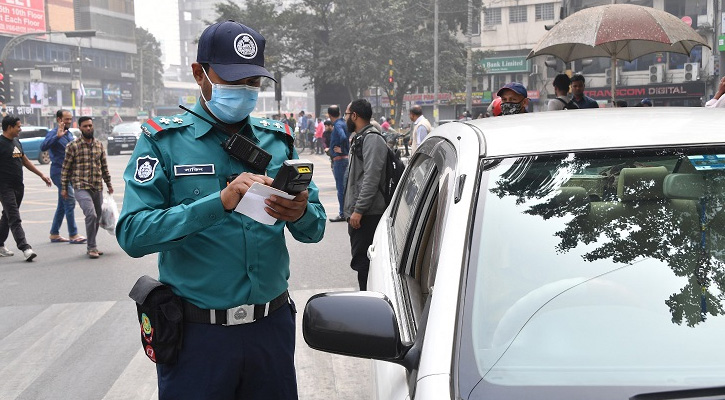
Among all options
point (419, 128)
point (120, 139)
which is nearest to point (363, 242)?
point (419, 128)

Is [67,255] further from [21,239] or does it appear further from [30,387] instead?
[30,387]

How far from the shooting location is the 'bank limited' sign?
6456cm

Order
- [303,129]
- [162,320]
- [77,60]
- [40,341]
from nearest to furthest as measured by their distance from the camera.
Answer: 1. [162,320]
2. [40,341]
3. [303,129]
4. [77,60]

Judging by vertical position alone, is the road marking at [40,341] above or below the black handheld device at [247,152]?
below

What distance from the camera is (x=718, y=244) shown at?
2338 mm

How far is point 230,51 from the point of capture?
2.91m

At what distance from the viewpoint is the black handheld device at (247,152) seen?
9.25 feet

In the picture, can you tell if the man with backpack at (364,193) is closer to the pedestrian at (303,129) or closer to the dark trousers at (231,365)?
the dark trousers at (231,365)

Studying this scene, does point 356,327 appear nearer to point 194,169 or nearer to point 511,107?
point 194,169

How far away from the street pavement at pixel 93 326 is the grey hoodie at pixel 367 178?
1.08m

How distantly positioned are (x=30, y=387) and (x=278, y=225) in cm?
333

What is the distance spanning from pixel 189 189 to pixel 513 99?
20.0ft

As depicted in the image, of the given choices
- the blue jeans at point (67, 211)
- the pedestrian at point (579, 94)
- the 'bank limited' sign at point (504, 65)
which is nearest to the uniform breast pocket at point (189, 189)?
A: the pedestrian at point (579, 94)

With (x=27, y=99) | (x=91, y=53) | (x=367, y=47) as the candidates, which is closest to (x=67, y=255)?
(x=367, y=47)
